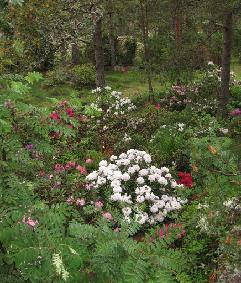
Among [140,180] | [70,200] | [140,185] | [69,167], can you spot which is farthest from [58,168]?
Answer: [140,180]

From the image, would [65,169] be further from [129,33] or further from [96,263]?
[129,33]

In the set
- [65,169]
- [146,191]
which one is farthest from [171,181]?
[65,169]

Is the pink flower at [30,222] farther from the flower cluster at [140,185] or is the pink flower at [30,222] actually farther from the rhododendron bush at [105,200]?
the flower cluster at [140,185]

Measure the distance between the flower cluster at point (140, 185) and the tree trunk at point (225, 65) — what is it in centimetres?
524

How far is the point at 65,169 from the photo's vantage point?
36.4ft

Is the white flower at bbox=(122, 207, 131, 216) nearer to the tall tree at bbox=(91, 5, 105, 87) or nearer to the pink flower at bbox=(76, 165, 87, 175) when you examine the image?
the pink flower at bbox=(76, 165, 87, 175)

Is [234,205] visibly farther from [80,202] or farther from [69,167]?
[69,167]

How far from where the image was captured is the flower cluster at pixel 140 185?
8938mm

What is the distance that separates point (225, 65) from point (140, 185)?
20.7ft

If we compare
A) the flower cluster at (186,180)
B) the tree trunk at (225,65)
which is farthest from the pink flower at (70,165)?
the tree trunk at (225,65)

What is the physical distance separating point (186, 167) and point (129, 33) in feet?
56.8

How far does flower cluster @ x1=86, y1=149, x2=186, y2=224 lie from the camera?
352 inches

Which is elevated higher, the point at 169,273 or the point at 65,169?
the point at 169,273

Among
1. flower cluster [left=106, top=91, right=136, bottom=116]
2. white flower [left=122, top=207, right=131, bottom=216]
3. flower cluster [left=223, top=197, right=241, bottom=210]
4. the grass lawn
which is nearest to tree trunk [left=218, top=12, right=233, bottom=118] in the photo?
flower cluster [left=106, top=91, right=136, bottom=116]
